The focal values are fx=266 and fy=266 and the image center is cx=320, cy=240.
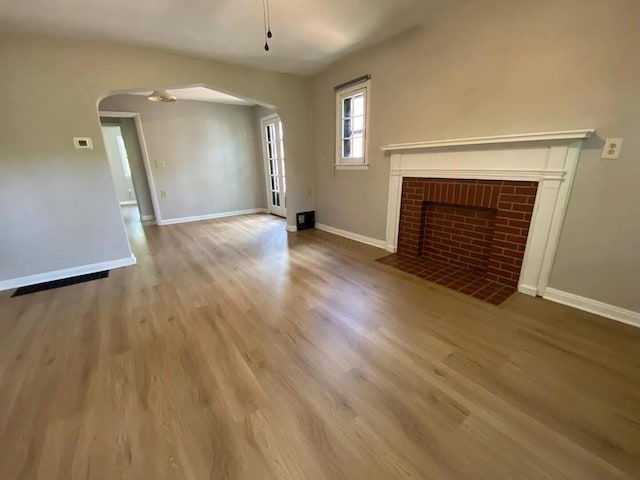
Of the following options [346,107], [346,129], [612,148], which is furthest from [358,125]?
[612,148]

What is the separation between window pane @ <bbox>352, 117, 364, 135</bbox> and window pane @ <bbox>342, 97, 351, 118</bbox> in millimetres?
170

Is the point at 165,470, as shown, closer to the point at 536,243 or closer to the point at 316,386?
the point at 316,386

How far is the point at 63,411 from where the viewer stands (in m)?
1.35

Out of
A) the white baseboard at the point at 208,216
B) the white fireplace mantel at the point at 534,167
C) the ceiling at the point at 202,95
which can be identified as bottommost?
the white baseboard at the point at 208,216

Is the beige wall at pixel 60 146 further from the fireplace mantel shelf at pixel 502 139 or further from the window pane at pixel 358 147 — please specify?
the fireplace mantel shelf at pixel 502 139

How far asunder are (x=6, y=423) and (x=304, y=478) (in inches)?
58.3

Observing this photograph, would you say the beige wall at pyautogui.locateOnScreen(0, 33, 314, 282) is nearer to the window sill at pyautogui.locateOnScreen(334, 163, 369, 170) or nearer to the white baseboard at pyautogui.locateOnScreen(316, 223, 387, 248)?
the window sill at pyautogui.locateOnScreen(334, 163, 369, 170)

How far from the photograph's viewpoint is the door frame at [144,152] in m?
4.76

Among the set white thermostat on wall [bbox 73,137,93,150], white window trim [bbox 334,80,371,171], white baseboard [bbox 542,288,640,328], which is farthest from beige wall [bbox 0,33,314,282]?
white baseboard [bbox 542,288,640,328]

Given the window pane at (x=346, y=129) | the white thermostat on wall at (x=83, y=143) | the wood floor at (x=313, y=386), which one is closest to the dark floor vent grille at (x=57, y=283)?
the wood floor at (x=313, y=386)

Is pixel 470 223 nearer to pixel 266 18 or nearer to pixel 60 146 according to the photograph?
pixel 266 18

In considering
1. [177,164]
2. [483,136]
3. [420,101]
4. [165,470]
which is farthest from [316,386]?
[177,164]

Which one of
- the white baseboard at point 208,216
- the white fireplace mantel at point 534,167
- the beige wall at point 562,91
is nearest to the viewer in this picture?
the beige wall at point 562,91

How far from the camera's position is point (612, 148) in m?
1.83
